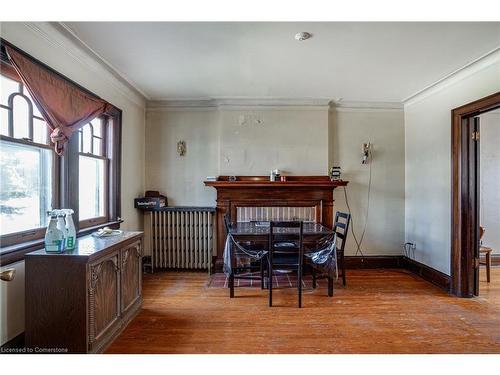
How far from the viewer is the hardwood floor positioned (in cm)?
217

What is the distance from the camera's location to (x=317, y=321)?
2562 millimetres

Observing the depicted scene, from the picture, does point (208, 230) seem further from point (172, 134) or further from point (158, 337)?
point (158, 337)

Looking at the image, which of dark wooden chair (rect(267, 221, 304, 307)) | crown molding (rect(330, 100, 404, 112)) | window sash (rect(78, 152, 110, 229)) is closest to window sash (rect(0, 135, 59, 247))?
window sash (rect(78, 152, 110, 229))

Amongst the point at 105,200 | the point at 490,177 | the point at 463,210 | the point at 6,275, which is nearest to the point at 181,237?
the point at 105,200

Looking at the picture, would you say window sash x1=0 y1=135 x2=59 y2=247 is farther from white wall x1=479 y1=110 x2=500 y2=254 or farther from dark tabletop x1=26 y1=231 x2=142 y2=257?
white wall x1=479 y1=110 x2=500 y2=254

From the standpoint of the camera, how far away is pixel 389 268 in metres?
4.27

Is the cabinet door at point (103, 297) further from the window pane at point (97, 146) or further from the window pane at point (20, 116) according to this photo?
the window pane at point (97, 146)

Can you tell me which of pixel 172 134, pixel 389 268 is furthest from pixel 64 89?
pixel 389 268

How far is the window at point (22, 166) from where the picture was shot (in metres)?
1.98

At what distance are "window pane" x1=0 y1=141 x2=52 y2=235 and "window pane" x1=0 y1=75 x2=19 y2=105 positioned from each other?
315mm

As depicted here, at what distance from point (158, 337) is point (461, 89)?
4040 millimetres

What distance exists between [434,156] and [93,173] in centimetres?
425
